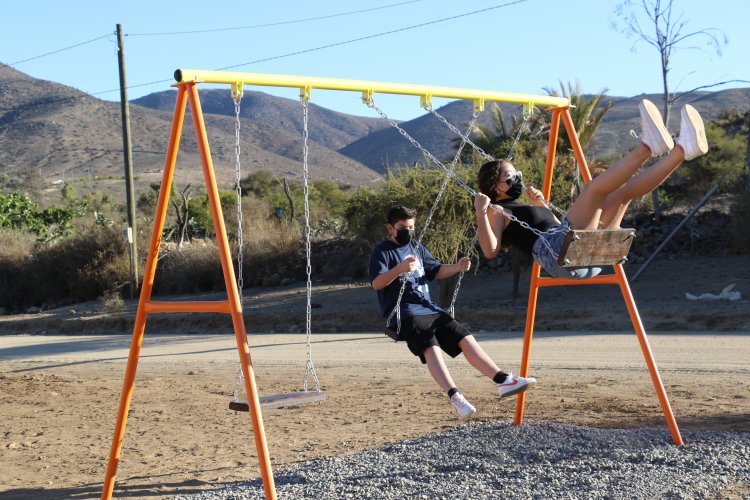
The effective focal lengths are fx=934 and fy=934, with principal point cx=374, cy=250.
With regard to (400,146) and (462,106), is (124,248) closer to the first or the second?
(400,146)

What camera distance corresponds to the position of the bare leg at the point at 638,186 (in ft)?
19.5

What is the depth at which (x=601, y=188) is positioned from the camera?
6180 mm

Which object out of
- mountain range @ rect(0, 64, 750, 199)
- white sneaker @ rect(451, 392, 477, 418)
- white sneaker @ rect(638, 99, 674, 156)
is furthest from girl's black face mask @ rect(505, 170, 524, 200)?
mountain range @ rect(0, 64, 750, 199)

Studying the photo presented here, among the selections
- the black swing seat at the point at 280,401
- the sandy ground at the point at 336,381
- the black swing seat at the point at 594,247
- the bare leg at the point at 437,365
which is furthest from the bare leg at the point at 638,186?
the black swing seat at the point at 280,401

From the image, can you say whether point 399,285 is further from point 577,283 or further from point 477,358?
point 577,283

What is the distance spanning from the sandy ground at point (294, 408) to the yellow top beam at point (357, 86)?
9.28 ft

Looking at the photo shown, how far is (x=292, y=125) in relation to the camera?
5782 inches

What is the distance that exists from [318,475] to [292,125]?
142536mm

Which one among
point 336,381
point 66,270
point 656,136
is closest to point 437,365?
point 656,136

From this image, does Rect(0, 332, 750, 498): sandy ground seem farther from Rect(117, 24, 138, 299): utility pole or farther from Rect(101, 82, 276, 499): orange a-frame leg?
Rect(117, 24, 138, 299): utility pole

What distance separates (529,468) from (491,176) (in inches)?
79.6

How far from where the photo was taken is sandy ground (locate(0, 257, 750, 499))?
7836 millimetres

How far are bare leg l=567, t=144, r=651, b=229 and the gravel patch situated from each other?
64.0 inches

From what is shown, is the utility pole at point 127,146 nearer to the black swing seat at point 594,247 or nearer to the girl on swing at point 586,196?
the girl on swing at point 586,196
